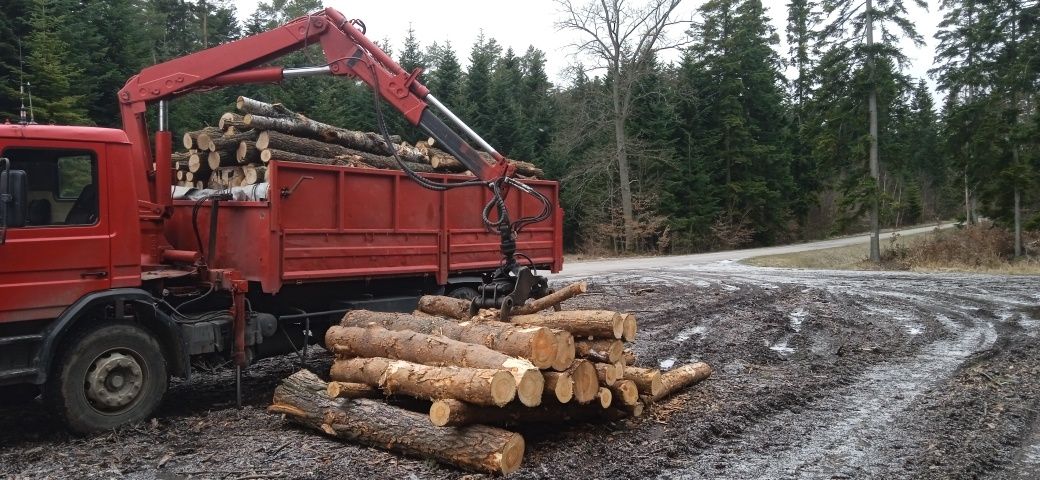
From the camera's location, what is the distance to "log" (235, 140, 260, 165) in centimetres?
822

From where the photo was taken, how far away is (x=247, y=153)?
8.21 metres

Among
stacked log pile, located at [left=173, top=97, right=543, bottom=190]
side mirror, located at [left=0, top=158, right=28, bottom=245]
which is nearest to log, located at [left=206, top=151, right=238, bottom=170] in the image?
stacked log pile, located at [left=173, top=97, right=543, bottom=190]

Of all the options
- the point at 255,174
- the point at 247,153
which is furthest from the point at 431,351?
the point at 247,153

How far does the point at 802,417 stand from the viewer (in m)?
6.37

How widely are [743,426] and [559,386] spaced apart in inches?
72.9

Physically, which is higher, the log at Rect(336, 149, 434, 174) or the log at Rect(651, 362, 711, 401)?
the log at Rect(336, 149, 434, 174)

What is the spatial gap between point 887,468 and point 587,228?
31569mm

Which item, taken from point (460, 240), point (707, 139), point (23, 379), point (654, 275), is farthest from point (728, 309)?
point (707, 139)

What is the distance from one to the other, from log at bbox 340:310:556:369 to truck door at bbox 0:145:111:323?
7.30ft

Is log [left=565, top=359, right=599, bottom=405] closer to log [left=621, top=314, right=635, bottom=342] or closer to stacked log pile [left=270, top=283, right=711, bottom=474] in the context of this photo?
stacked log pile [left=270, top=283, right=711, bottom=474]

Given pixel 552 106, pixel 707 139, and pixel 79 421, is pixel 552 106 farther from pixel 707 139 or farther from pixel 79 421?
pixel 79 421

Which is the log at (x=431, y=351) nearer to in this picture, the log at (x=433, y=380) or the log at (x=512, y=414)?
the log at (x=433, y=380)

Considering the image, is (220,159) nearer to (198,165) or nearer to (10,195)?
(198,165)

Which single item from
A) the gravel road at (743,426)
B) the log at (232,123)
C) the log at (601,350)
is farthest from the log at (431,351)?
the log at (232,123)
